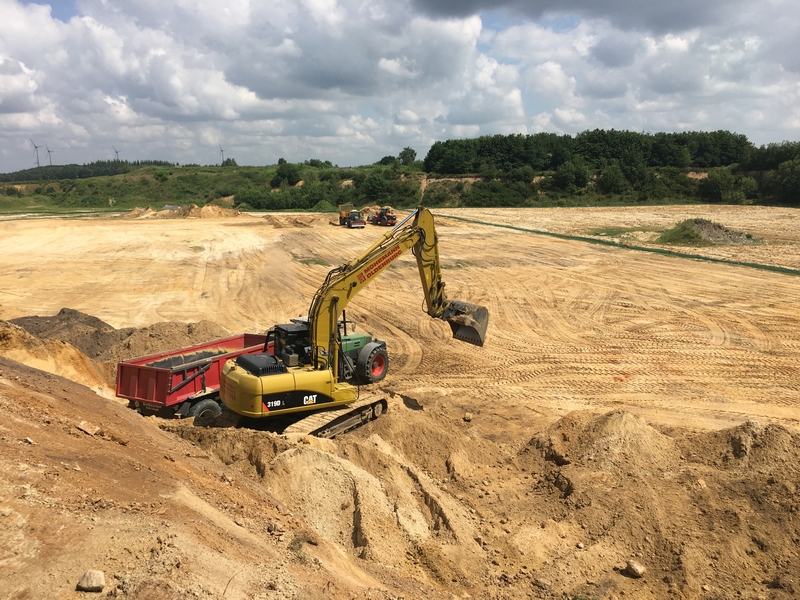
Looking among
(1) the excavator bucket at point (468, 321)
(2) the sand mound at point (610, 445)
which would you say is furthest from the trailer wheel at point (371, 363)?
(2) the sand mound at point (610, 445)

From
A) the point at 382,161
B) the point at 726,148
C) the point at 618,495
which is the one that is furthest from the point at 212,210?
the point at 726,148

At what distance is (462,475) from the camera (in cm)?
884

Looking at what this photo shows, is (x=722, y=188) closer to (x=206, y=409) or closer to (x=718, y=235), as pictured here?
(x=718, y=235)

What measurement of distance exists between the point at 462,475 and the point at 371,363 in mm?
3308

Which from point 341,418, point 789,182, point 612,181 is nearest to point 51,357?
point 341,418

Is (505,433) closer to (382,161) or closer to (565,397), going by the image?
(565,397)

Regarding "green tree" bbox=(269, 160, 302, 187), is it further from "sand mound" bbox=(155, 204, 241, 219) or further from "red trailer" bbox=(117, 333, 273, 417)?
"red trailer" bbox=(117, 333, 273, 417)

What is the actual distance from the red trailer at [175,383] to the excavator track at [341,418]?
5.68ft

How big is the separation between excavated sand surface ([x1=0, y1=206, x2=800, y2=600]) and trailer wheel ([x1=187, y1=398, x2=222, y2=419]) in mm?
354

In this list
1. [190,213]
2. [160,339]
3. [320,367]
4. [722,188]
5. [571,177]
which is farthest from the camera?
[571,177]

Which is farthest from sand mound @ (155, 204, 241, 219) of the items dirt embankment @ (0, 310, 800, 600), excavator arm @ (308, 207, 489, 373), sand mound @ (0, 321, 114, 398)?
dirt embankment @ (0, 310, 800, 600)

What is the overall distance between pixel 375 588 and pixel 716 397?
32.9ft

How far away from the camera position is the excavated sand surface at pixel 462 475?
4910 millimetres

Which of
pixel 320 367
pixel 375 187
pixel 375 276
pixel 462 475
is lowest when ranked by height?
pixel 462 475
